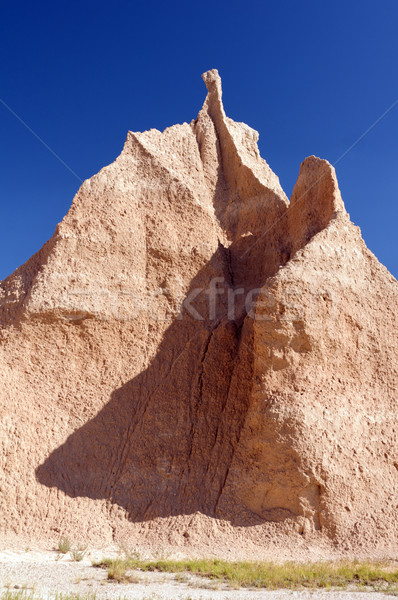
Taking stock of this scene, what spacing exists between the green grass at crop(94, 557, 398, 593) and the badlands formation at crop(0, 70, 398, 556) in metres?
A: 1.11

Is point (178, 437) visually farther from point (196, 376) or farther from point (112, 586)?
point (112, 586)

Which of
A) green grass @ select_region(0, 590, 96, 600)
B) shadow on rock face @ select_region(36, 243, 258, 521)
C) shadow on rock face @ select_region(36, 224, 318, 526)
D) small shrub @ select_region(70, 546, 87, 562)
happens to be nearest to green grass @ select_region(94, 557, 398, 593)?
small shrub @ select_region(70, 546, 87, 562)

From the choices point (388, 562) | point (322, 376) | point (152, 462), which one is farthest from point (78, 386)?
point (388, 562)

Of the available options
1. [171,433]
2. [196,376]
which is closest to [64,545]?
[171,433]

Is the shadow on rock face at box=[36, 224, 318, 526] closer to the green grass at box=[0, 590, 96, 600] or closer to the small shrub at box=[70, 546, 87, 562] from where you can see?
the small shrub at box=[70, 546, 87, 562]

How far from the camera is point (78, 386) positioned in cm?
1273

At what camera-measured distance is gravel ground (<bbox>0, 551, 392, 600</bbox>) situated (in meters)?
7.09

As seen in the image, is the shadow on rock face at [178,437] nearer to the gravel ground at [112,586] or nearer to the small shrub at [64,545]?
the small shrub at [64,545]

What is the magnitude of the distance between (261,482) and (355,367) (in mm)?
3416

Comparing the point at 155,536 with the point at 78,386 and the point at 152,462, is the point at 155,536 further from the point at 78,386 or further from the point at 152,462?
the point at 78,386

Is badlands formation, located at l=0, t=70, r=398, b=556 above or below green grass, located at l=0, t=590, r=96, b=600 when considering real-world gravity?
above

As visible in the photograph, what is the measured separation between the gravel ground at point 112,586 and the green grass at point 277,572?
0.27 metres

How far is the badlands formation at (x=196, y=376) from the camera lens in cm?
1069

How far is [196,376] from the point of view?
13.2 metres
